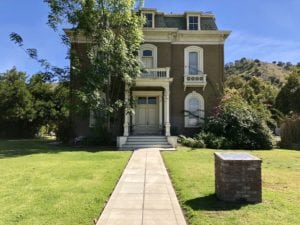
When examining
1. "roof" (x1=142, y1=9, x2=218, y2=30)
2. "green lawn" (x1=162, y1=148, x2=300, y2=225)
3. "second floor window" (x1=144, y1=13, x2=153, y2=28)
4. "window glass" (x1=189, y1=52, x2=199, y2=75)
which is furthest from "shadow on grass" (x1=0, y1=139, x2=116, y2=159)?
"roof" (x1=142, y1=9, x2=218, y2=30)

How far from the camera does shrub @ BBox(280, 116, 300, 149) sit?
2514 centimetres

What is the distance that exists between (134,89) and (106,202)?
63.3ft

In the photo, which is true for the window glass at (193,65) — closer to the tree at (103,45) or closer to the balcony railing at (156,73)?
the balcony railing at (156,73)

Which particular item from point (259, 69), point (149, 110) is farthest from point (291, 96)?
point (259, 69)

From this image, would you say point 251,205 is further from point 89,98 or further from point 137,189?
point 89,98

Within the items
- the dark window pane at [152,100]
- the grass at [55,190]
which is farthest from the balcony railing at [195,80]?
the grass at [55,190]

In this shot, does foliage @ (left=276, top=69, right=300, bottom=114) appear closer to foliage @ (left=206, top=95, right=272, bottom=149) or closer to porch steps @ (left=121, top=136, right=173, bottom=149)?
foliage @ (left=206, top=95, right=272, bottom=149)

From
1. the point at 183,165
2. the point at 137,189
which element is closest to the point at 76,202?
the point at 137,189

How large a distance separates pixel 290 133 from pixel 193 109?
22.5 feet

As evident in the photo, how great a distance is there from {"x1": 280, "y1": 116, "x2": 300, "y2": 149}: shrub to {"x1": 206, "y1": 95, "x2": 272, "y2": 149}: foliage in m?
2.25

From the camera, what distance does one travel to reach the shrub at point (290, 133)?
25.1 meters

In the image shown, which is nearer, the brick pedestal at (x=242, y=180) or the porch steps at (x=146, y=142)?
the brick pedestal at (x=242, y=180)

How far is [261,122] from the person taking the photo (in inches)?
951

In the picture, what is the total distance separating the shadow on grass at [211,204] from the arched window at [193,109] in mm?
19661
